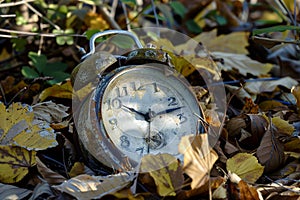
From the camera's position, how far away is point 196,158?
1556 mm

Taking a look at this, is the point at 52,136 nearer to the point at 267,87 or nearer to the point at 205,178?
the point at 205,178

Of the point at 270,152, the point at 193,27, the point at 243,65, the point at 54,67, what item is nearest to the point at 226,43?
the point at 243,65

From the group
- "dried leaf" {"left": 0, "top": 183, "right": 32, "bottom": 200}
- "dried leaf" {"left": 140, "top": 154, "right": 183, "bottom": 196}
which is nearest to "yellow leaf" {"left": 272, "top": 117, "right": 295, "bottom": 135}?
"dried leaf" {"left": 140, "top": 154, "right": 183, "bottom": 196}

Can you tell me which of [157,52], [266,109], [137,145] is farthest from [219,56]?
[137,145]

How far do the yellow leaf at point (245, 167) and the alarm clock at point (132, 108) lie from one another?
0.16 meters

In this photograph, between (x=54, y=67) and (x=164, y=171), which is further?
(x=54, y=67)

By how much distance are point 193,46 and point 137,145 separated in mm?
1147

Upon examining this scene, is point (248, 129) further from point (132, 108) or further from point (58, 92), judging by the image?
point (58, 92)

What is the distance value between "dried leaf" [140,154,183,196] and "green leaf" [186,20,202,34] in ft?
6.05

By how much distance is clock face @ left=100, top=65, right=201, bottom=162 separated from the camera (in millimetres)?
1723

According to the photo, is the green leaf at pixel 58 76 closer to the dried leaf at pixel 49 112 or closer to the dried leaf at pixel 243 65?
the dried leaf at pixel 49 112

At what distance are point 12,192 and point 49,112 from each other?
44 centimetres

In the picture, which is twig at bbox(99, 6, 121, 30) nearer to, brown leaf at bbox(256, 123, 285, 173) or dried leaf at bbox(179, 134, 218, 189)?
brown leaf at bbox(256, 123, 285, 173)

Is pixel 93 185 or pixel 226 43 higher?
pixel 226 43
